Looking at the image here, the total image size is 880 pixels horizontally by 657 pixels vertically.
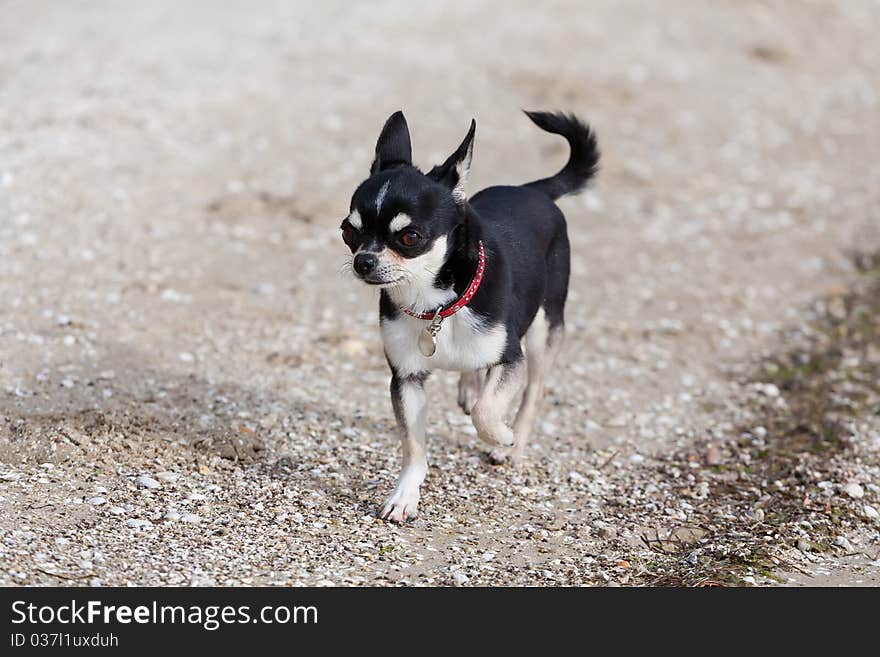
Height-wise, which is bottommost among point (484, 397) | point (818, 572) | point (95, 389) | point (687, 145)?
point (95, 389)

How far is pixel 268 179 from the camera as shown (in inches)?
435

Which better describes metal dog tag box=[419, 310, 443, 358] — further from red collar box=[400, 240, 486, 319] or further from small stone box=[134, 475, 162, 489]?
small stone box=[134, 475, 162, 489]

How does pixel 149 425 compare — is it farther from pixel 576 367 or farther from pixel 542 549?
pixel 576 367

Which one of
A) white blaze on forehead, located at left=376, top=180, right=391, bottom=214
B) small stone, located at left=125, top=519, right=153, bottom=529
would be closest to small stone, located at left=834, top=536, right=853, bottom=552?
white blaze on forehead, located at left=376, top=180, right=391, bottom=214

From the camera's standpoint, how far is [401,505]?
18.5 feet

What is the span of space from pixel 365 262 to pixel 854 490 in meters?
3.00

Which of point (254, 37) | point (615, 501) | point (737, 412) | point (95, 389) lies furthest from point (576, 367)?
point (254, 37)

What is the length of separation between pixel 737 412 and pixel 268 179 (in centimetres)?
528

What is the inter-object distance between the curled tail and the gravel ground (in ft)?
4.86

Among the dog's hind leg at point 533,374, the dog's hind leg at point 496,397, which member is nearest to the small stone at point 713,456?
the dog's hind leg at point 533,374

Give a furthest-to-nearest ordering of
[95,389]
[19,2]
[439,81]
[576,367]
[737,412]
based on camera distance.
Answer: [19,2] → [439,81] → [576,367] → [737,412] → [95,389]

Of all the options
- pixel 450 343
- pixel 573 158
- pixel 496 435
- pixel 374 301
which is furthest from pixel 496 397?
pixel 374 301

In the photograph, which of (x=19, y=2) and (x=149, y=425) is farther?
(x=19, y=2)

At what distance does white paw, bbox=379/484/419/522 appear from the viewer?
562 centimetres
